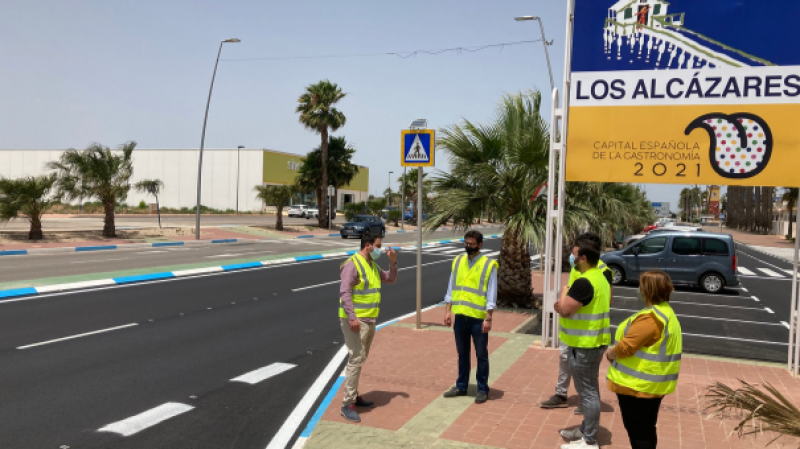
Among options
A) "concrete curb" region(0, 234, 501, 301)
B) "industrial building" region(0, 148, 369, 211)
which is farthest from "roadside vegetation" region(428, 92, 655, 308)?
"industrial building" region(0, 148, 369, 211)

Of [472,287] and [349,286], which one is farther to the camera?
[472,287]

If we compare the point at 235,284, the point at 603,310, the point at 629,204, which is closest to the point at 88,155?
the point at 235,284

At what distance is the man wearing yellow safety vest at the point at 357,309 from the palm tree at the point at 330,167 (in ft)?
134

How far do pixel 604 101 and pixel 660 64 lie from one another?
0.79m

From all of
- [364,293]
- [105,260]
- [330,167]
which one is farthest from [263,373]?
[330,167]

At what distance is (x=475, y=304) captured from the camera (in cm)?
Result: 607

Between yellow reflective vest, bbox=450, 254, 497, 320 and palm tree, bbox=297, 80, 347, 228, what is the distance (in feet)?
128

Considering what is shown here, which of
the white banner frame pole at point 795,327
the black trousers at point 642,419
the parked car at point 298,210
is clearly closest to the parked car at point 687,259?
the white banner frame pole at point 795,327

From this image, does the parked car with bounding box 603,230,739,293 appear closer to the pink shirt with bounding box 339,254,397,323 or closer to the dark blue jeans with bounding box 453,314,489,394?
the dark blue jeans with bounding box 453,314,489,394

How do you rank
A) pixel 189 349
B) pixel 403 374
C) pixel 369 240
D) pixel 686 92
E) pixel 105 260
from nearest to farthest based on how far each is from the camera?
1. pixel 369 240
2. pixel 403 374
3. pixel 686 92
4. pixel 189 349
5. pixel 105 260

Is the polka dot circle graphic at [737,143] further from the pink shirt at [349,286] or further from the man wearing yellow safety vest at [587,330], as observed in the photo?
the pink shirt at [349,286]

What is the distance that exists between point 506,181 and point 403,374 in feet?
17.4

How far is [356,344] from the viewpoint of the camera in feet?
19.0

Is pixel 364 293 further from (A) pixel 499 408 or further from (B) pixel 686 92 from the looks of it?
(B) pixel 686 92
